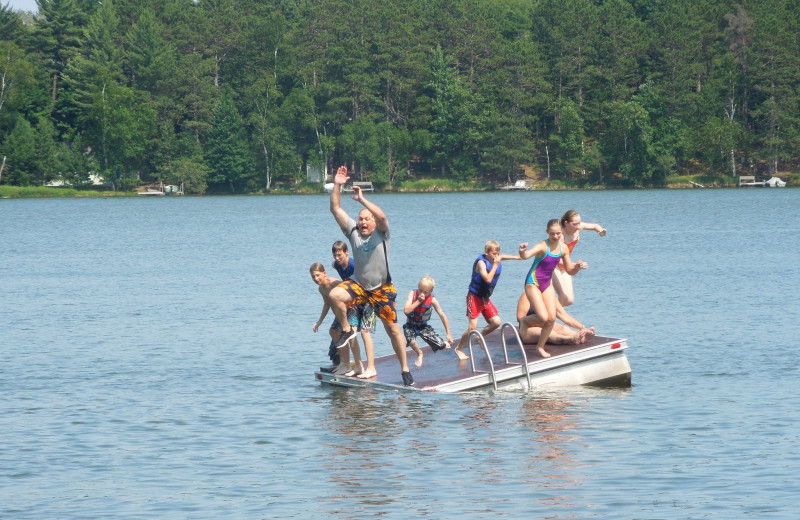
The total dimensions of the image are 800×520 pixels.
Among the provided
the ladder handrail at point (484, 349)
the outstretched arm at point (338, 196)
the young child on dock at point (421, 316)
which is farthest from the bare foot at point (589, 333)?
the outstretched arm at point (338, 196)

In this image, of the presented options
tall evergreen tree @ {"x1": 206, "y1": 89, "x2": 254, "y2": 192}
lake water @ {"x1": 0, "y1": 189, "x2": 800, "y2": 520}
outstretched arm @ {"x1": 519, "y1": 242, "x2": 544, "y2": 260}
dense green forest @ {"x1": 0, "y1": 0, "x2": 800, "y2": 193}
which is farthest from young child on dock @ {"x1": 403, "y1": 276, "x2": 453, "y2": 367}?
tall evergreen tree @ {"x1": 206, "y1": 89, "x2": 254, "y2": 192}

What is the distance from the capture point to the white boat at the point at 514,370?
15.3 metres

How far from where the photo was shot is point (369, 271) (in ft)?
47.8

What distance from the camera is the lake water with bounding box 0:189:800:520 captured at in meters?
11.7

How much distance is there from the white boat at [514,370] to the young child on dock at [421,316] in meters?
0.30

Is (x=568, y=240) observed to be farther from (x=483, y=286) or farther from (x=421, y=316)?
(x=421, y=316)

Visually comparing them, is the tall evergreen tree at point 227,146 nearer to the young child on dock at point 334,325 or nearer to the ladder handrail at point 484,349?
the young child on dock at point 334,325

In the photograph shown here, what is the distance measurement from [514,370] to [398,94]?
98.4m

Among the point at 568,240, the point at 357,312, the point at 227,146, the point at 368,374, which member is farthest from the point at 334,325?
the point at 227,146

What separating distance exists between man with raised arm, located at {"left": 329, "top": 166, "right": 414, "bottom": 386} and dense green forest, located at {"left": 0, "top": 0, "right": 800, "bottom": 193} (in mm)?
91250

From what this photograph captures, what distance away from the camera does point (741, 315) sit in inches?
987

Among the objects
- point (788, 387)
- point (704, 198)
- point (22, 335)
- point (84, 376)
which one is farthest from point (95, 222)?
point (788, 387)

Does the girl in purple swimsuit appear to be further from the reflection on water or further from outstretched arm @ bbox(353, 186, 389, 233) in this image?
outstretched arm @ bbox(353, 186, 389, 233)

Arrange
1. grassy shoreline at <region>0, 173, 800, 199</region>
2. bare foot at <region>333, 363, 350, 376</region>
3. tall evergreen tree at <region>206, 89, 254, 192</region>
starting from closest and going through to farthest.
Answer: bare foot at <region>333, 363, 350, 376</region> < grassy shoreline at <region>0, 173, 800, 199</region> < tall evergreen tree at <region>206, 89, 254, 192</region>
